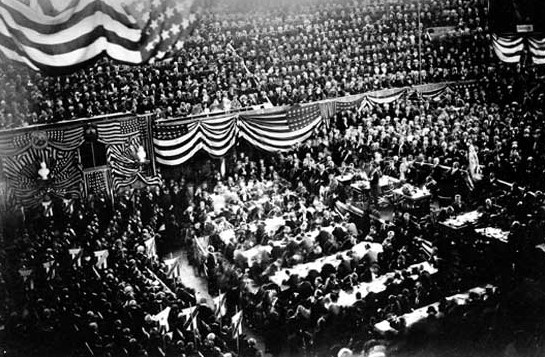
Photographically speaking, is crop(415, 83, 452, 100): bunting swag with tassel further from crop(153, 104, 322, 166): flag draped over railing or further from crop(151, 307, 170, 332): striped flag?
crop(151, 307, 170, 332): striped flag

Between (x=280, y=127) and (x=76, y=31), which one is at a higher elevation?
(x=76, y=31)

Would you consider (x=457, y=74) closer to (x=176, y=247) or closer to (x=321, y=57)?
(x=321, y=57)

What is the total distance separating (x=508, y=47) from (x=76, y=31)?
31.9 feet

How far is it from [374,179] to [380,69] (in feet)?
10.6

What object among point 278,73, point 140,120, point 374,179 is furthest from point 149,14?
point 374,179

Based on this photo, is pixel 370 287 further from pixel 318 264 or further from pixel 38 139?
pixel 38 139

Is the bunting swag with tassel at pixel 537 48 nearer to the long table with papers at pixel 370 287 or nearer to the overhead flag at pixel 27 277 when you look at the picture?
the long table with papers at pixel 370 287

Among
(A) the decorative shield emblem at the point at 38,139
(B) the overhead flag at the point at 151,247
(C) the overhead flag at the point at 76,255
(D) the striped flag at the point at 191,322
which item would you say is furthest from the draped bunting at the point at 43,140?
(D) the striped flag at the point at 191,322

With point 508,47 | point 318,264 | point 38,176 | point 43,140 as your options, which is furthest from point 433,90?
point 38,176

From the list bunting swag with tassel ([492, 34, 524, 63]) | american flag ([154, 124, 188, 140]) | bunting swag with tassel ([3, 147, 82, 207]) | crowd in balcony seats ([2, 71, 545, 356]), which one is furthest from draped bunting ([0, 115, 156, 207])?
bunting swag with tassel ([492, 34, 524, 63])

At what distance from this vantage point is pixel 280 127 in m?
12.8

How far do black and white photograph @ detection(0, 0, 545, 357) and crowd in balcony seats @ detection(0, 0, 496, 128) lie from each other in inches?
2.0

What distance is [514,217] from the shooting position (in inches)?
456

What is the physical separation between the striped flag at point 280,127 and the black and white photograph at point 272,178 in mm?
53
